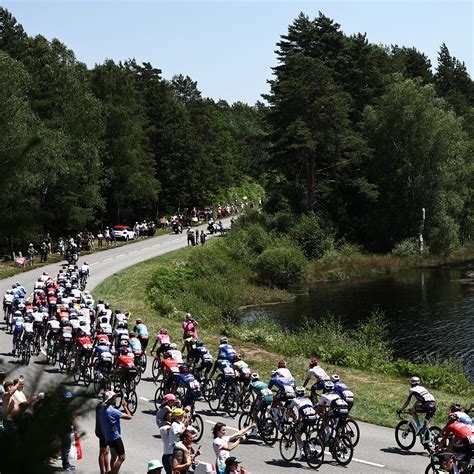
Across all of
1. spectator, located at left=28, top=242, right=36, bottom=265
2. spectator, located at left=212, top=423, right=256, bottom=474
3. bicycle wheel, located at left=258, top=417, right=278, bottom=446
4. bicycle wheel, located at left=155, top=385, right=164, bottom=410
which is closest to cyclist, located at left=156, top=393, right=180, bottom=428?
spectator, located at left=212, top=423, right=256, bottom=474

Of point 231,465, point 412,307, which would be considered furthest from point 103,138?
point 231,465

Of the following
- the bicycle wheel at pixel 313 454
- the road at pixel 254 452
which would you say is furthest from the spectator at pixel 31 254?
the bicycle wheel at pixel 313 454

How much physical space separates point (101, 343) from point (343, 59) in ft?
217

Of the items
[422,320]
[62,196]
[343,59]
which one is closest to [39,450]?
[422,320]

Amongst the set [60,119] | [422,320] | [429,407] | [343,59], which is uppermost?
[343,59]

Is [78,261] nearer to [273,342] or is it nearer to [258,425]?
[273,342]

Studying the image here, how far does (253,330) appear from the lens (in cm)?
3684

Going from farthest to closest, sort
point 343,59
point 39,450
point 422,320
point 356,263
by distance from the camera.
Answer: point 343,59 → point 356,263 → point 422,320 → point 39,450

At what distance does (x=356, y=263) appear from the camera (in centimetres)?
6762

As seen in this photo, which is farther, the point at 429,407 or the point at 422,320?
the point at 422,320

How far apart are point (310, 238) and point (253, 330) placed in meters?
32.3

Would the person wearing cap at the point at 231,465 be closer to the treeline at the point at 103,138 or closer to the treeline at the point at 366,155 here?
the treeline at the point at 103,138

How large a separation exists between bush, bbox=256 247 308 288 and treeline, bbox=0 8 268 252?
16055 mm

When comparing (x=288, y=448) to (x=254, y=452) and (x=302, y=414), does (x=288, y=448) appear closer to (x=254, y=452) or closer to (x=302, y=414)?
(x=254, y=452)
